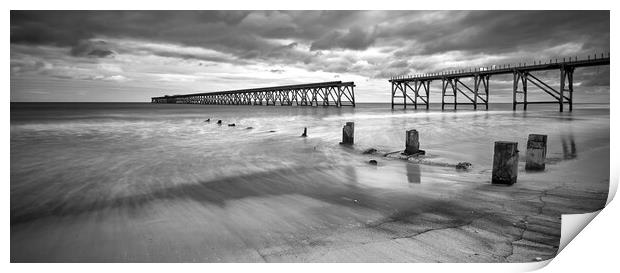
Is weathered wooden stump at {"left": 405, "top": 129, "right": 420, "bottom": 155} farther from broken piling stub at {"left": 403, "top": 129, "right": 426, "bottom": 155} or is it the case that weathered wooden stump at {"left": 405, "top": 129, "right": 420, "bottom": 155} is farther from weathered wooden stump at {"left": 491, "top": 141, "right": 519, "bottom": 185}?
weathered wooden stump at {"left": 491, "top": 141, "right": 519, "bottom": 185}

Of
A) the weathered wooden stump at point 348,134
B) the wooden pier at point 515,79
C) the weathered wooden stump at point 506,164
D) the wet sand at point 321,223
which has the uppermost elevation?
the wooden pier at point 515,79

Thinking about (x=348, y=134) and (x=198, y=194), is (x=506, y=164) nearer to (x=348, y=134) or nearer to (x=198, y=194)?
(x=198, y=194)

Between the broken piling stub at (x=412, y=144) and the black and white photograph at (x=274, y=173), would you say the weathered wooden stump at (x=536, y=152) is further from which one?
the broken piling stub at (x=412, y=144)

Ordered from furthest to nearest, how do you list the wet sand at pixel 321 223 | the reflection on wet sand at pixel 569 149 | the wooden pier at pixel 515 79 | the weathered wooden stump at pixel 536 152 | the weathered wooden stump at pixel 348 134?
the wooden pier at pixel 515 79
the weathered wooden stump at pixel 348 134
the reflection on wet sand at pixel 569 149
the weathered wooden stump at pixel 536 152
the wet sand at pixel 321 223

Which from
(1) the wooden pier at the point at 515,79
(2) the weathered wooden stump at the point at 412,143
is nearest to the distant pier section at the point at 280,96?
(1) the wooden pier at the point at 515,79

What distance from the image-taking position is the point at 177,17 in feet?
13.6

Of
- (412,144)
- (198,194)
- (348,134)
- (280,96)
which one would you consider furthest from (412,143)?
(280,96)

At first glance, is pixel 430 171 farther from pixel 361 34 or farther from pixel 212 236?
pixel 212 236

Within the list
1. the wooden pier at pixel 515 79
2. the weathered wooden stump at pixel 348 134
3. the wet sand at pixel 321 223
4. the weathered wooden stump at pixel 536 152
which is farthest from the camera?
the wooden pier at pixel 515 79

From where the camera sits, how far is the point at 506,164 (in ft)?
12.7

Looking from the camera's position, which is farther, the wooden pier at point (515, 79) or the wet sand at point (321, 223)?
the wooden pier at point (515, 79)

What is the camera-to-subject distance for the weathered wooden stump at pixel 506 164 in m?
3.85
